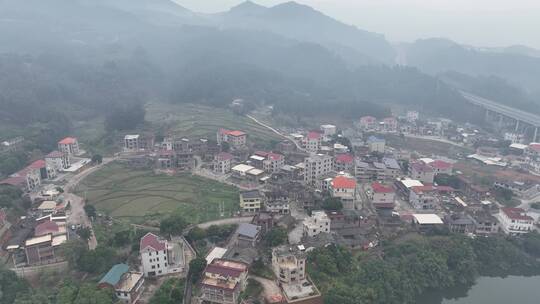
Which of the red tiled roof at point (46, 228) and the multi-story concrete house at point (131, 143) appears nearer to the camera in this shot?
the red tiled roof at point (46, 228)

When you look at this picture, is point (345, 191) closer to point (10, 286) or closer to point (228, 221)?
point (228, 221)

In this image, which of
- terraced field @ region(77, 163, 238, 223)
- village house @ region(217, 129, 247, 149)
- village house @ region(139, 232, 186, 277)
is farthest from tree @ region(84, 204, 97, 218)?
village house @ region(217, 129, 247, 149)

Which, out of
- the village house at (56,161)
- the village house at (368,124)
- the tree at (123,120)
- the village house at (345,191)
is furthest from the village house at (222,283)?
the village house at (368,124)

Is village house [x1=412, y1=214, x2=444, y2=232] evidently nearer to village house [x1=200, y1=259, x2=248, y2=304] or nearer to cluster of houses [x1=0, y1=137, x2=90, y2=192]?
village house [x1=200, y1=259, x2=248, y2=304]

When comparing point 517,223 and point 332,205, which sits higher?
point 332,205

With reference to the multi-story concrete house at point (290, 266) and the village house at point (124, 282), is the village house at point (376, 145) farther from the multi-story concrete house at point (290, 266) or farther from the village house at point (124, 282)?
the village house at point (124, 282)

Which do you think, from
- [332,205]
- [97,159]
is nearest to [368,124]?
[332,205]

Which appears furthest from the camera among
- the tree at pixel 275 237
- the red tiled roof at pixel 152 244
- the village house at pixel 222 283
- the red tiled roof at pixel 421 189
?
the red tiled roof at pixel 421 189
